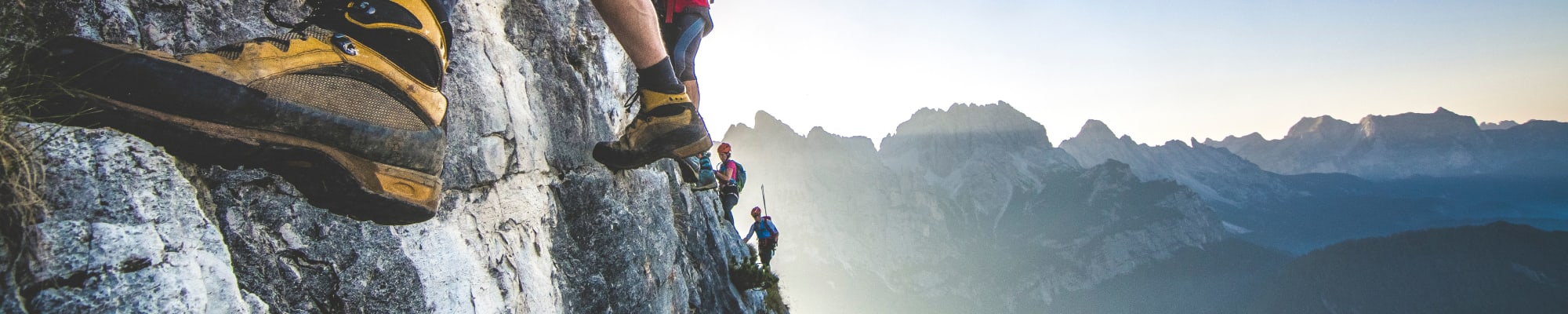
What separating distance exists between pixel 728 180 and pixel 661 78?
9.55m

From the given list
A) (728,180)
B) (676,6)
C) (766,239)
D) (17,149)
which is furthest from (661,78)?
(766,239)

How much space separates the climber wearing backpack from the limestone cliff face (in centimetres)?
668

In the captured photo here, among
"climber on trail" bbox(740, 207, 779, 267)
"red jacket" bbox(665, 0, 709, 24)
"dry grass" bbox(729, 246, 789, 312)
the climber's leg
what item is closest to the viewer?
the climber's leg

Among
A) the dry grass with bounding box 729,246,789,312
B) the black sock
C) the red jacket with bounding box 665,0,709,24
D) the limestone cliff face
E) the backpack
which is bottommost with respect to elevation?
the dry grass with bounding box 729,246,789,312

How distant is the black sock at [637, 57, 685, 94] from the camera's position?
2982 millimetres

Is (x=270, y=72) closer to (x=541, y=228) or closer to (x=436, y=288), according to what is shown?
(x=436, y=288)

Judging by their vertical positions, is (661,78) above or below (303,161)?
above

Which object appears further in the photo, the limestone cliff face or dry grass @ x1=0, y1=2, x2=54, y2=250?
the limestone cliff face

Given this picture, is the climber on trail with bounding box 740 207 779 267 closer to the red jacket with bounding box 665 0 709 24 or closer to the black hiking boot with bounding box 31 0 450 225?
the red jacket with bounding box 665 0 709 24

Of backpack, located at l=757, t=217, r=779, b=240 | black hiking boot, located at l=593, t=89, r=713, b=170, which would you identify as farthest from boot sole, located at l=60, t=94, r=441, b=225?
backpack, located at l=757, t=217, r=779, b=240

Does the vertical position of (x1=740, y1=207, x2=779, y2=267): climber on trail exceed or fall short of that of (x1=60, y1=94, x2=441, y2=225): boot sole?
it falls short

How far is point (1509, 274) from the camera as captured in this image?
133 m

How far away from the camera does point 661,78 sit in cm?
299

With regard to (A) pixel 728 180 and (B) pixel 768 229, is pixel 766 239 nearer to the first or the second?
(B) pixel 768 229
